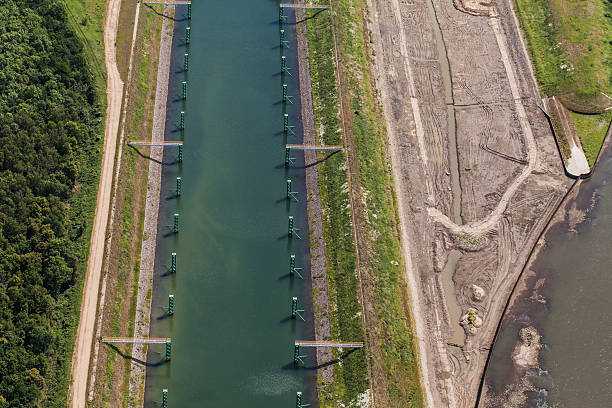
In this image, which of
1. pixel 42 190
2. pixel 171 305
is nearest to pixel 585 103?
pixel 171 305

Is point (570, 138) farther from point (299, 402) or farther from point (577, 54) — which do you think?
point (299, 402)

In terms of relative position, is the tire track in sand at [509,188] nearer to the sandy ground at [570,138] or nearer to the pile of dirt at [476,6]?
the sandy ground at [570,138]

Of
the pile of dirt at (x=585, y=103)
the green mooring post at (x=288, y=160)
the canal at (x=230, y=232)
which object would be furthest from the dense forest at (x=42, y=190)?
the pile of dirt at (x=585, y=103)

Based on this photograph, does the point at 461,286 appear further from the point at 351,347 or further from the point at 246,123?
the point at 246,123

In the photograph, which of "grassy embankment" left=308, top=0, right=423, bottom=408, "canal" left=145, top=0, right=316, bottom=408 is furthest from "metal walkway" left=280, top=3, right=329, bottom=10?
"canal" left=145, top=0, right=316, bottom=408

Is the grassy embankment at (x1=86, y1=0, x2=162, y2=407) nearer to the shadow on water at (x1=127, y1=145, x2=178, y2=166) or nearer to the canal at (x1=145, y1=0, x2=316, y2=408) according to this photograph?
the shadow on water at (x1=127, y1=145, x2=178, y2=166)

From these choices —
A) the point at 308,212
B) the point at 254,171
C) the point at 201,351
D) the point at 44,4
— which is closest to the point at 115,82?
the point at 44,4
